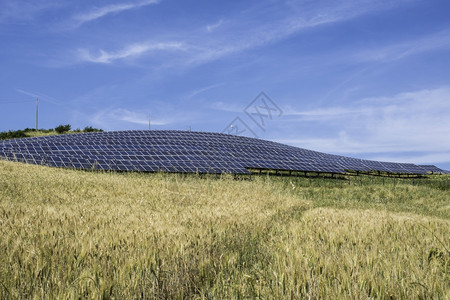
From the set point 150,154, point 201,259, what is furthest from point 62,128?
point 201,259

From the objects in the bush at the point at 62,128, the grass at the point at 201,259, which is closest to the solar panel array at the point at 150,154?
the grass at the point at 201,259

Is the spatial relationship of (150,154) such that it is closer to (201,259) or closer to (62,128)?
(201,259)

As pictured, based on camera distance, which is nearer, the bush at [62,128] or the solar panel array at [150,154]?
the solar panel array at [150,154]

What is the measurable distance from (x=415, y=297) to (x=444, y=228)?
6411mm

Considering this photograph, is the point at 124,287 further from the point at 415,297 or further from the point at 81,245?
the point at 415,297

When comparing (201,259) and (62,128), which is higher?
(62,128)

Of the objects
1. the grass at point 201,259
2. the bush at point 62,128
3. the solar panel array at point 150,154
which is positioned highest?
the bush at point 62,128

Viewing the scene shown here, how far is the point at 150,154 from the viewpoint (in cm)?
3566

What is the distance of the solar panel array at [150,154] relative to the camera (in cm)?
3103

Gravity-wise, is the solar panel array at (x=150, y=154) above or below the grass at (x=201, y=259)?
above

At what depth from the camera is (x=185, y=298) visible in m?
3.79

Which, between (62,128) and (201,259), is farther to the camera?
(62,128)

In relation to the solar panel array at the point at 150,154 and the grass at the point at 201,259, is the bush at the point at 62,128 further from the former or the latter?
the grass at the point at 201,259

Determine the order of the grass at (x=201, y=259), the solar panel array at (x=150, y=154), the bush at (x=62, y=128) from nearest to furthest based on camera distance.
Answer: the grass at (x=201, y=259), the solar panel array at (x=150, y=154), the bush at (x=62, y=128)
